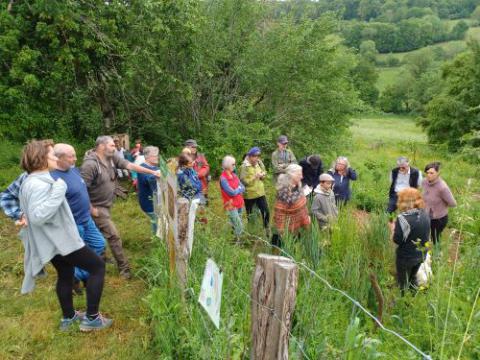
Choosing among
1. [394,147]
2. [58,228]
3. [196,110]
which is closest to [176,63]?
[196,110]

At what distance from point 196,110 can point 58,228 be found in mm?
7439

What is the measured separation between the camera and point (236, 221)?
492 cm

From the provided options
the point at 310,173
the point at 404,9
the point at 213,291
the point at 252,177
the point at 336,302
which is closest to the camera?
the point at 213,291

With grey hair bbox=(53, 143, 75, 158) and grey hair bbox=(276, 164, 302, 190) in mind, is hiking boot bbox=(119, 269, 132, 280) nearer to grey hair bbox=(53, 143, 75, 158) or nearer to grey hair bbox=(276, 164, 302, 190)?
grey hair bbox=(53, 143, 75, 158)

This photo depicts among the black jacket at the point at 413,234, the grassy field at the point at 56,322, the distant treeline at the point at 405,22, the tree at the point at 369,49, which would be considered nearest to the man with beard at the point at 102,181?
the grassy field at the point at 56,322

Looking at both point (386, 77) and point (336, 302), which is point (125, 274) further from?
point (386, 77)

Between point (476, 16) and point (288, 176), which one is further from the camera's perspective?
point (476, 16)

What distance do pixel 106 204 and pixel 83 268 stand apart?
113 centimetres

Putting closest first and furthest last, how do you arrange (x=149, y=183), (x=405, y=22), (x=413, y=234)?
(x=413, y=234)
(x=149, y=183)
(x=405, y=22)

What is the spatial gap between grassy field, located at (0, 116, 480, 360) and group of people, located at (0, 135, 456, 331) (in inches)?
9.8

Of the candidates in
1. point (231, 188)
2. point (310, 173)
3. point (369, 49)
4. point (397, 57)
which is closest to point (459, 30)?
point (397, 57)

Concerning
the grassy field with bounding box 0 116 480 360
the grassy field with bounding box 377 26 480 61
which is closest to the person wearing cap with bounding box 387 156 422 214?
the grassy field with bounding box 0 116 480 360

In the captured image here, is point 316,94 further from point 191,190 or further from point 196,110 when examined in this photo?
point 191,190

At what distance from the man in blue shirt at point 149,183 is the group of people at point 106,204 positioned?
0.04 ft
